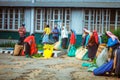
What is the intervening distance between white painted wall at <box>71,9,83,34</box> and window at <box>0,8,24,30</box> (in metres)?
3.94

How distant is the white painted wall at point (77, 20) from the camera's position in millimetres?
26781

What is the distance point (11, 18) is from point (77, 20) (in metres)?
5.09

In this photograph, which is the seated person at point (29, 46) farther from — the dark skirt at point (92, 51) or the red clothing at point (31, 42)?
the dark skirt at point (92, 51)

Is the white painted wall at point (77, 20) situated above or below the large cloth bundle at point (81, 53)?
above

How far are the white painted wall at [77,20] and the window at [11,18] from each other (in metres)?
3.94

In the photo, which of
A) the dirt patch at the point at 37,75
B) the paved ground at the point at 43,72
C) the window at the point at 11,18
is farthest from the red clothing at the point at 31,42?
the window at the point at 11,18

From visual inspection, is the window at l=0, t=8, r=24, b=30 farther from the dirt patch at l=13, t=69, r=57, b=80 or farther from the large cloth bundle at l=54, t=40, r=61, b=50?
the dirt patch at l=13, t=69, r=57, b=80

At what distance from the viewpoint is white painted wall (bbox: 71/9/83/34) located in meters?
26.8

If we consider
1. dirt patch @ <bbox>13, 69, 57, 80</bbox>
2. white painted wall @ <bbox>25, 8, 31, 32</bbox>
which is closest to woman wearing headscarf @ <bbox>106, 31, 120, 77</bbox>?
dirt patch @ <bbox>13, 69, 57, 80</bbox>

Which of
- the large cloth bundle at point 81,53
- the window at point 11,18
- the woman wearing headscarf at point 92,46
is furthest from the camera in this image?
the window at point 11,18

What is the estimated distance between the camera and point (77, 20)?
87.9ft

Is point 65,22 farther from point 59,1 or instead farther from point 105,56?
point 105,56

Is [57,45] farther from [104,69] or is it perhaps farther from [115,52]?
[115,52]

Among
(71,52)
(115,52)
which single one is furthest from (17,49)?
(115,52)
